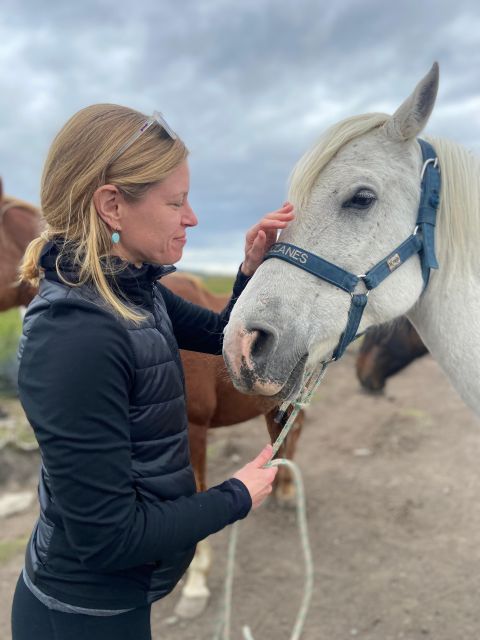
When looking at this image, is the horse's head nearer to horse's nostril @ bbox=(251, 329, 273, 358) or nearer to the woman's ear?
horse's nostril @ bbox=(251, 329, 273, 358)

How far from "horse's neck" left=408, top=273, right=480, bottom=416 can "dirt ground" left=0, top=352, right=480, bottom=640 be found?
6.55 feet

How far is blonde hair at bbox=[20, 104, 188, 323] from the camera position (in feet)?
4.05

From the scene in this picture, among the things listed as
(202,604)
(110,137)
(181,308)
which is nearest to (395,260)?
(181,308)

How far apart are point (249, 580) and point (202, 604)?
42 centimetres

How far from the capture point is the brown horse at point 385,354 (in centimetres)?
454

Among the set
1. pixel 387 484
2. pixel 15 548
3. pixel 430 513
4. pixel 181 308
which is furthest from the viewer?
pixel 387 484

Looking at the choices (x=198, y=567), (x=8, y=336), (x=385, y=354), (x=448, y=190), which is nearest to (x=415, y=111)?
(x=448, y=190)

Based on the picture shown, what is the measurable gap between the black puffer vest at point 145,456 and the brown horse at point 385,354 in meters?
3.36

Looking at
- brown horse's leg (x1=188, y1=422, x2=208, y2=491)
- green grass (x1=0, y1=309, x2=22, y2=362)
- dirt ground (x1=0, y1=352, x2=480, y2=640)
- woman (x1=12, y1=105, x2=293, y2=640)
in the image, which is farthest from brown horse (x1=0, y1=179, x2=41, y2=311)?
green grass (x1=0, y1=309, x2=22, y2=362)

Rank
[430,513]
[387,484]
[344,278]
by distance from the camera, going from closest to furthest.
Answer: [344,278], [430,513], [387,484]

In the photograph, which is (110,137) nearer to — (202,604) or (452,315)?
(452,315)

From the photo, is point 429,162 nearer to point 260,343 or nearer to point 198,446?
point 260,343

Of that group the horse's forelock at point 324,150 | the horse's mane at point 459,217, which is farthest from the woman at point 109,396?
the horse's mane at point 459,217

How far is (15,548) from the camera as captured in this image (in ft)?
12.7
